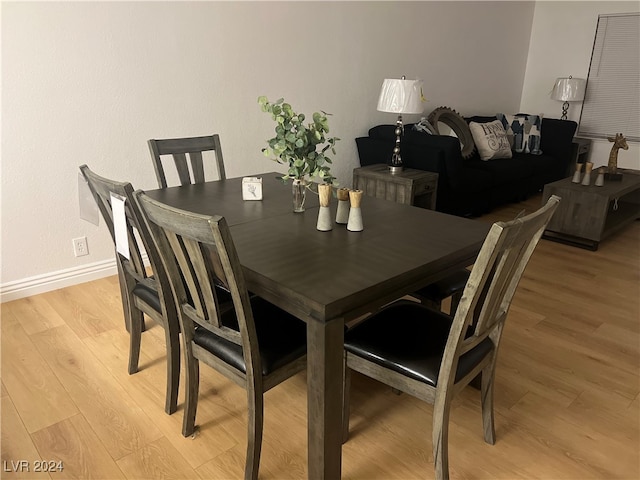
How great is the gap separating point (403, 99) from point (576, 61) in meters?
3.52

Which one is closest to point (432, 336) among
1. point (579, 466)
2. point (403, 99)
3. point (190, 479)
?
point (579, 466)

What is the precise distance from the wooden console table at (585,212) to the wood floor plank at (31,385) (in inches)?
136

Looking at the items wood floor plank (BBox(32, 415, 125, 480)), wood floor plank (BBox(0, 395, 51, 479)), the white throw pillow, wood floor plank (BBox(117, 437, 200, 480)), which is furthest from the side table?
wood floor plank (BBox(0, 395, 51, 479))

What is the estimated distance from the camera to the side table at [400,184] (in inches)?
146

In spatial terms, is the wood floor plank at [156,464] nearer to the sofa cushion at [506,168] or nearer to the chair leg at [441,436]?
the chair leg at [441,436]

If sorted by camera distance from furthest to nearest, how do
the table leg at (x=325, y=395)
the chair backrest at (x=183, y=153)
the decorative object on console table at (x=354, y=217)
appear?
1. the chair backrest at (x=183, y=153)
2. the decorative object on console table at (x=354, y=217)
3. the table leg at (x=325, y=395)

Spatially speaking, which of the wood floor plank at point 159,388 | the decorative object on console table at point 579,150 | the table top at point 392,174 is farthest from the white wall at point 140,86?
the decorative object on console table at point 579,150

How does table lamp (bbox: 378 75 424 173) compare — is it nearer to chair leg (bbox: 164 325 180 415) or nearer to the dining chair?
the dining chair

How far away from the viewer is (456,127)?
4809 millimetres

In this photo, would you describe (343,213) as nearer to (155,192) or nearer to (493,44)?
(155,192)

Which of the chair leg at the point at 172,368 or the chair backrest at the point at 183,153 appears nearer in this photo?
the chair leg at the point at 172,368

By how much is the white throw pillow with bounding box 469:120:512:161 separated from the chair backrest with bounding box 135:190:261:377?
3.85m

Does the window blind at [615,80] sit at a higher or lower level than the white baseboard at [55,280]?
higher

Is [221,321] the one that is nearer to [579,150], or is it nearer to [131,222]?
[131,222]
